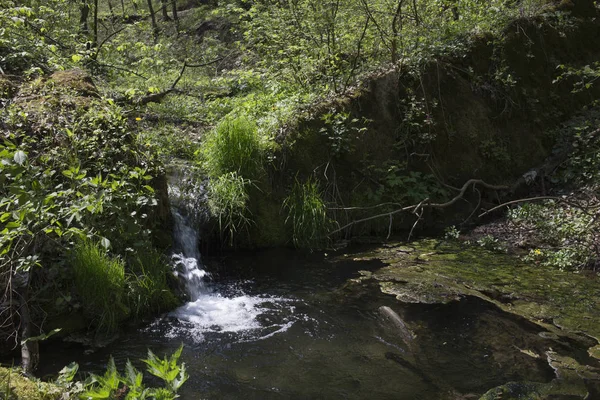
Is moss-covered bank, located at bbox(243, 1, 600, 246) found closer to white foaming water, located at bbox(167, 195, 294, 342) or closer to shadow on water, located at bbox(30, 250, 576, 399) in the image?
white foaming water, located at bbox(167, 195, 294, 342)

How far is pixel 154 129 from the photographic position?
8.95 metres

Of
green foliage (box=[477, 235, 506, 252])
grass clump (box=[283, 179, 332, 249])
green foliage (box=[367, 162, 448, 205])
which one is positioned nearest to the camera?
green foliage (box=[477, 235, 506, 252])

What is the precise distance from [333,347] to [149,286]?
7.00ft

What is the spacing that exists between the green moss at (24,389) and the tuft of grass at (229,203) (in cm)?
453

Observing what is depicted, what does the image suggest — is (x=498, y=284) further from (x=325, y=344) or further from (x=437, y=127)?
(x=437, y=127)

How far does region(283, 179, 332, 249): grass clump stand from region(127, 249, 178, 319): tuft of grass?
241 cm

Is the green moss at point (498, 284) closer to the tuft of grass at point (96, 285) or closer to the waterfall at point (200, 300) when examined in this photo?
the waterfall at point (200, 300)

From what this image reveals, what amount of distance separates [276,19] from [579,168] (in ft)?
22.0

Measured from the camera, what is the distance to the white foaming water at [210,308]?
5.04m

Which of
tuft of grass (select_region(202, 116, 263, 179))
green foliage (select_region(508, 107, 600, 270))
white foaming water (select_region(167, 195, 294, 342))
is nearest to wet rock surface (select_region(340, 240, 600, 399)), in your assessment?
green foliage (select_region(508, 107, 600, 270))

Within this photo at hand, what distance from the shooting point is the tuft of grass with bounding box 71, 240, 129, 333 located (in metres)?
4.75

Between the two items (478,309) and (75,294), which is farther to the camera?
(478,309)

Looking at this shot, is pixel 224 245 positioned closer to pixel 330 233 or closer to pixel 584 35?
pixel 330 233

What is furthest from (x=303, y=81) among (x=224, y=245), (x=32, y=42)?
(x=32, y=42)
